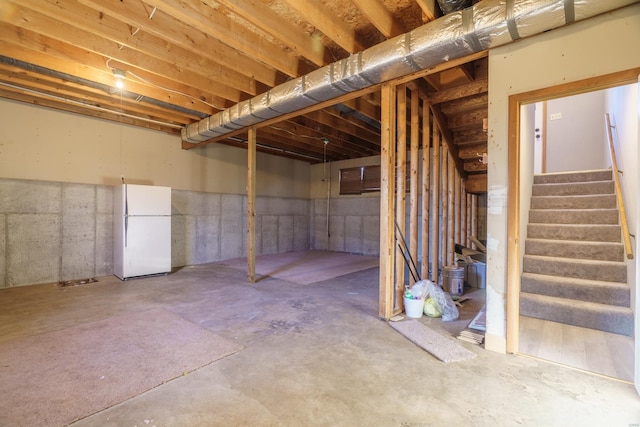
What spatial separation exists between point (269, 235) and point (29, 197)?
4.68 m

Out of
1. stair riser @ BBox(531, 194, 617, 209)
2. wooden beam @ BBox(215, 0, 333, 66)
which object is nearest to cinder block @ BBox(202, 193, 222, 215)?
wooden beam @ BBox(215, 0, 333, 66)

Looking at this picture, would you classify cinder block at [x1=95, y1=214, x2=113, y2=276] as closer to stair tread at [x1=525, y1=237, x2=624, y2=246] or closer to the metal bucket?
the metal bucket

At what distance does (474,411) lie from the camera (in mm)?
1673

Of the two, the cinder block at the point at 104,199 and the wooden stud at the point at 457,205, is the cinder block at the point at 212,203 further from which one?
the wooden stud at the point at 457,205

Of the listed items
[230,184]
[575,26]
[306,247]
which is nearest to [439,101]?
[575,26]

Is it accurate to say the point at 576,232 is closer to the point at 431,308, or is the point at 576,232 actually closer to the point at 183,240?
the point at 431,308

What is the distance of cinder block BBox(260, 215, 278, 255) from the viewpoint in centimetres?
780

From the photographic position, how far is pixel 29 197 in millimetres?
4473

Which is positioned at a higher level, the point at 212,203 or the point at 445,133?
the point at 445,133

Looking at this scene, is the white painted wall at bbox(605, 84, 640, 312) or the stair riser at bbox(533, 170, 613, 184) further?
the stair riser at bbox(533, 170, 613, 184)

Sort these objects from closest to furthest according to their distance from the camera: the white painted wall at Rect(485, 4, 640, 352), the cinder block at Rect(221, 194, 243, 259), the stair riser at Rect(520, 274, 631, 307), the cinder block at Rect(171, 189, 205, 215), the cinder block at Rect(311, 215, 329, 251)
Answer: the white painted wall at Rect(485, 4, 640, 352)
the stair riser at Rect(520, 274, 631, 307)
the cinder block at Rect(171, 189, 205, 215)
the cinder block at Rect(221, 194, 243, 259)
the cinder block at Rect(311, 215, 329, 251)

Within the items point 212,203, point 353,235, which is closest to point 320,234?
point 353,235

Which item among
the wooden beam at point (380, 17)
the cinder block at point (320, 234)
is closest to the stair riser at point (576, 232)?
the wooden beam at point (380, 17)

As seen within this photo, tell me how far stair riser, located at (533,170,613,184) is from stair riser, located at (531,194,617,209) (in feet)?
1.76
